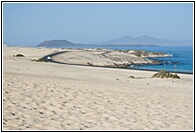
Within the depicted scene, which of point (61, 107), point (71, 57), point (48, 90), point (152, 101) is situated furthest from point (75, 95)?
point (71, 57)

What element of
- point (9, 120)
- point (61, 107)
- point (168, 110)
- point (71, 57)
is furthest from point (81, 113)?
point (71, 57)

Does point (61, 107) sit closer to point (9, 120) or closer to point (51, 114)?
point (51, 114)

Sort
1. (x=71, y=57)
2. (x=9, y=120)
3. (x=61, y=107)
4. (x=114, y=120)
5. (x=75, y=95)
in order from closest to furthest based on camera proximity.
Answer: (x=9, y=120) < (x=114, y=120) < (x=61, y=107) < (x=75, y=95) < (x=71, y=57)

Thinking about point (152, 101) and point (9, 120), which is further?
point (152, 101)

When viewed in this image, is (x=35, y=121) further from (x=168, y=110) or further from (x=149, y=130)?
(x=168, y=110)

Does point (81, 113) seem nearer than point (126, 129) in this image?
No

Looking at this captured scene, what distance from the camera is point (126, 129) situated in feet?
28.9

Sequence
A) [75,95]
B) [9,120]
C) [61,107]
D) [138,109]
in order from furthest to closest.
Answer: [75,95] < [138,109] < [61,107] < [9,120]

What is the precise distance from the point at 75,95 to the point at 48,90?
49.2 inches

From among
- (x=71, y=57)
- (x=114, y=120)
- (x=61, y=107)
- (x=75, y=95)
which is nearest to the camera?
(x=114, y=120)

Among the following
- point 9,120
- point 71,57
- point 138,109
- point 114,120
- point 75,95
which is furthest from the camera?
point 71,57

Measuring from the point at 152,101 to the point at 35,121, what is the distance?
595 cm

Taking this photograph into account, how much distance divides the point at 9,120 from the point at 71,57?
54.9 m

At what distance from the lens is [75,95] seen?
12.9m
